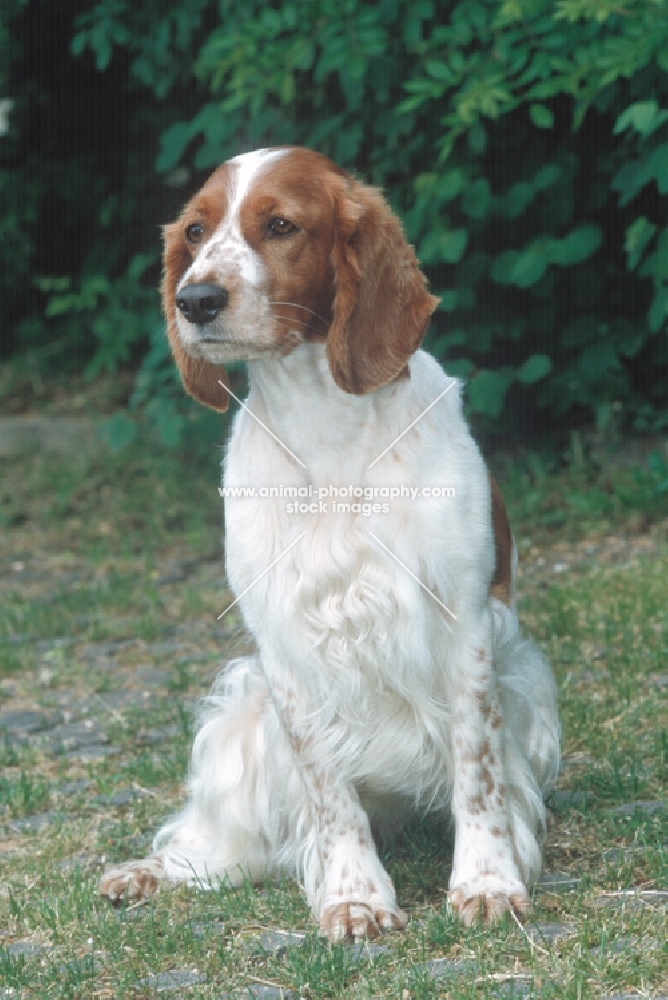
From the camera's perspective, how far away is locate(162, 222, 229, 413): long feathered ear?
10.3 feet

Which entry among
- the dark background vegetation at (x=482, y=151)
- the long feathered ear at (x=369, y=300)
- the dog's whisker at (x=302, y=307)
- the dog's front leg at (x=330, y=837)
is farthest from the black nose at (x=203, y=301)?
the dark background vegetation at (x=482, y=151)

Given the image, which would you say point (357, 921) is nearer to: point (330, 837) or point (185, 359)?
point (330, 837)

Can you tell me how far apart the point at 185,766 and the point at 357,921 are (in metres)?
1.21

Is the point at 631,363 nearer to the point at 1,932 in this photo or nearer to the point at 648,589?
the point at 648,589

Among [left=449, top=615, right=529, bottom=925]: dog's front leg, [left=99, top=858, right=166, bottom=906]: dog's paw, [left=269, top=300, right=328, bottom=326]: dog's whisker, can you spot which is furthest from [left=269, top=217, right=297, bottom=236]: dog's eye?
[left=99, top=858, right=166, bottom=906]: dog's paw

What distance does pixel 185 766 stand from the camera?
12.8 feet

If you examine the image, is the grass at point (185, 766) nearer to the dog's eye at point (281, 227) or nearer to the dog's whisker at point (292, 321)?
the dog's whisker at point (292, 321)

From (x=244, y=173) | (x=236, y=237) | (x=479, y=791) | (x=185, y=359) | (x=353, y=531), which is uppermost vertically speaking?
(x=244, y=173)

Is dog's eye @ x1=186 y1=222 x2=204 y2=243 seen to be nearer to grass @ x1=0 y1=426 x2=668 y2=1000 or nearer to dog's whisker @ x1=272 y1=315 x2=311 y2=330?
dog's whisker @ x1=272 y1=315 x2=311 y2=330

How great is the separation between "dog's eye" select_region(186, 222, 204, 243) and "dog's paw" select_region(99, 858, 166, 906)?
1.36m

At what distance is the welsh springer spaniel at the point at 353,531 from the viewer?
2836 millimetres

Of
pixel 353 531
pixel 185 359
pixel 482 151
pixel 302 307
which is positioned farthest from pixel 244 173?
pixel 482 151

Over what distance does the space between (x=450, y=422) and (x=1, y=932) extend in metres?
1.38

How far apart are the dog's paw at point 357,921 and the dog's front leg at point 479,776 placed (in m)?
0.14
